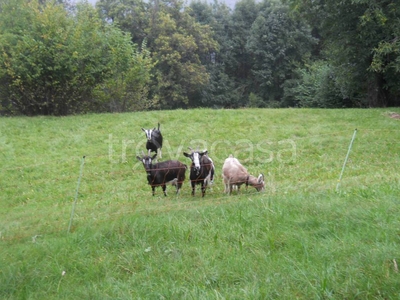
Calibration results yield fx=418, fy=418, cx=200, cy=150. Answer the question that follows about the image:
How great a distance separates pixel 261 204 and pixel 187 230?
141 centimetres

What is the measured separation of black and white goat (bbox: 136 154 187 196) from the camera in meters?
9.87

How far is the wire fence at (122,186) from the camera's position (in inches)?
302

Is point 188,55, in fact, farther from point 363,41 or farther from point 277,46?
point 363,41

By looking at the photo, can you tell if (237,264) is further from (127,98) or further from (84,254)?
(127,98)

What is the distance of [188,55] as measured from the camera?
123 feet

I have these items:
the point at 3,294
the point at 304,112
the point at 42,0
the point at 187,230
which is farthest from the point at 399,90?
the point at 42,0

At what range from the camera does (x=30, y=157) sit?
14289 millimetres

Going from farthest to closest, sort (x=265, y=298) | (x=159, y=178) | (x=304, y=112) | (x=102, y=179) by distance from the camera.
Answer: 1. (x=304, y=112)
2. (x=102, y=179)
3. (x=159, y=178)
4. (x=265, y=298)

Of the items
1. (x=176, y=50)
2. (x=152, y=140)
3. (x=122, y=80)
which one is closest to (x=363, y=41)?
(x=152, y=140)

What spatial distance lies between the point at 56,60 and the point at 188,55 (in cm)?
1768

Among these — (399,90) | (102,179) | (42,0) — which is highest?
(42,0)

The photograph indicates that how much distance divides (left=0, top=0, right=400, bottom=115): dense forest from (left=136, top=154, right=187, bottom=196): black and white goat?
41.2 feet

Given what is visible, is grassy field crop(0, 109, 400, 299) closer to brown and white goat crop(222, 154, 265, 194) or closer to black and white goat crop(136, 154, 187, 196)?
brown and white goat crop(222, 154, 265, 194)

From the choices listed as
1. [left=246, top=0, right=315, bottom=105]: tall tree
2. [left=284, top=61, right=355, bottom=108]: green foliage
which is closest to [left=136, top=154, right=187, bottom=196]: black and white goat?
[left=284, top=61, right=355, bottom=108]: green foliage
